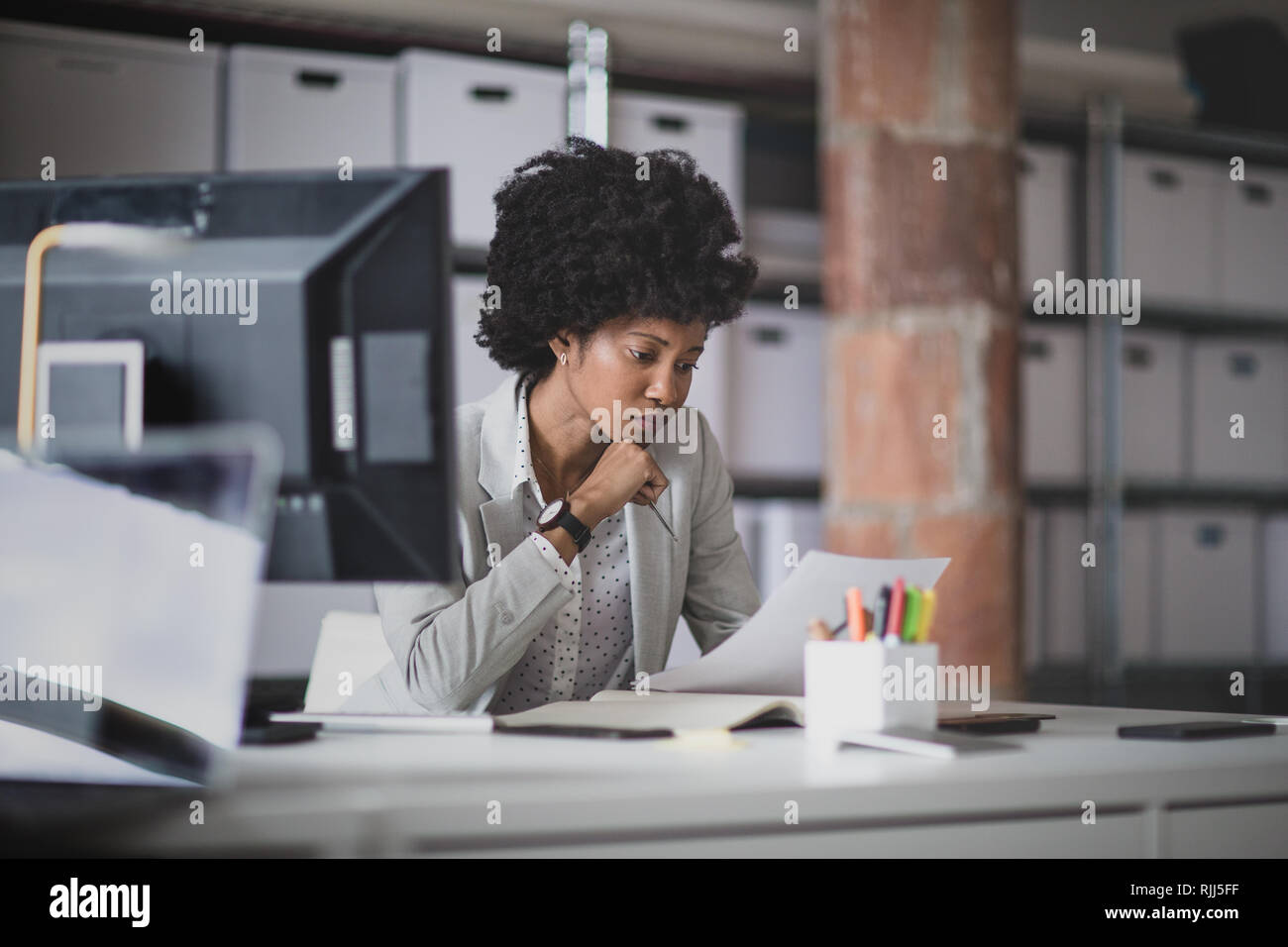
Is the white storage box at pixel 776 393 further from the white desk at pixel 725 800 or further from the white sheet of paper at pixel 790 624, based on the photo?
the white desk at pixel 725 800

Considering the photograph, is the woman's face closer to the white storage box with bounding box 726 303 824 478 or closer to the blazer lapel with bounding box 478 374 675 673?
the blazer lapel with bounding box 478 374 675 673

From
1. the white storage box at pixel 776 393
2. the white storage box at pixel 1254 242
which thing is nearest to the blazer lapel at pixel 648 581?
the white storage box at pixel 776 393

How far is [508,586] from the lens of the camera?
112 cm

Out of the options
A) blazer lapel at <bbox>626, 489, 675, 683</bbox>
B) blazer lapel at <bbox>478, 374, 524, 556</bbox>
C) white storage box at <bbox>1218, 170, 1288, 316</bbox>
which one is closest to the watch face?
blazer lapel at <bbox>478, 374, 524, 556</bbox>

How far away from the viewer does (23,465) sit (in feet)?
2.47

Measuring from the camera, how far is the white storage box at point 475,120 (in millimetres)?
2330

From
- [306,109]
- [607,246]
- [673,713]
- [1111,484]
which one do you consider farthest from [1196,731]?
[1111,484]

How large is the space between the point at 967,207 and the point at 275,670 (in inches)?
63.4

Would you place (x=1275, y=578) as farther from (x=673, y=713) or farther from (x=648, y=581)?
(x=673, y=713)

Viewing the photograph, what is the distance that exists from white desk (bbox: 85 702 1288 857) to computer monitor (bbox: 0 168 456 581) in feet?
0.55

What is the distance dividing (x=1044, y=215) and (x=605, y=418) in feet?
6.04
